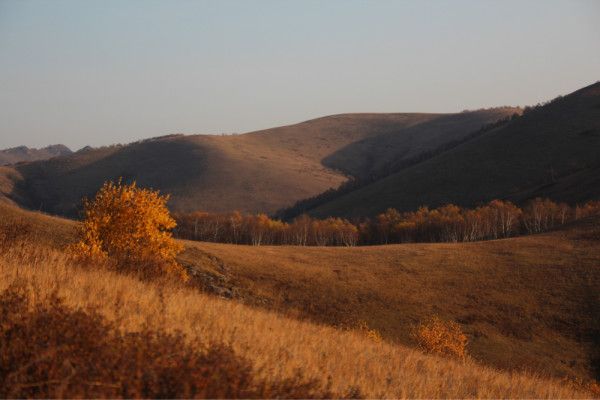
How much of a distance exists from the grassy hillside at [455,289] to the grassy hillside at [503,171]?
82513mm

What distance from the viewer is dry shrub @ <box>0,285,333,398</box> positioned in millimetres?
6504

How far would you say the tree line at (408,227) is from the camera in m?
115

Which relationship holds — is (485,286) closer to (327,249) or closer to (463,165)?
(327,249)

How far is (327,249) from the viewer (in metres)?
74.0

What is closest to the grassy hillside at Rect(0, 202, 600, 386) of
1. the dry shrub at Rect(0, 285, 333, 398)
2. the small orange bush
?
the small orange bush

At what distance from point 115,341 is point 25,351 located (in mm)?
1064

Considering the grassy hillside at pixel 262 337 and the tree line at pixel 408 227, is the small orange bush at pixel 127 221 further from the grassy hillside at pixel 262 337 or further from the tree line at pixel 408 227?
the tree line at pixel 408 227

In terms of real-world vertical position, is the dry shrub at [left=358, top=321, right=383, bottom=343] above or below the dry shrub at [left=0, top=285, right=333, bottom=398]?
below

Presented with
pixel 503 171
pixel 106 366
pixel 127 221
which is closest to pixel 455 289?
pixel 127 221

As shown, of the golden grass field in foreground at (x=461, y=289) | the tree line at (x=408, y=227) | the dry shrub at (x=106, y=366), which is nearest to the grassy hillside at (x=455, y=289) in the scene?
the golden grass field in foreground at (x=461, y=289)

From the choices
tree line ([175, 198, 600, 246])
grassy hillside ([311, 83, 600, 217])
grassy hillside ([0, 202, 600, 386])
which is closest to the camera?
grassy hillside ([0, 202, 600, 386])

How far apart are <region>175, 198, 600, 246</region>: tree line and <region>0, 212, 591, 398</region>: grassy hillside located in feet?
335

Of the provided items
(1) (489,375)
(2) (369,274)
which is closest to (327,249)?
(2) (369,274)

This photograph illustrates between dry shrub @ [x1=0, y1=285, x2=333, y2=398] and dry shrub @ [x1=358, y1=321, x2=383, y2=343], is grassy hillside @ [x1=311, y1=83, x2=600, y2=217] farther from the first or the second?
dry shrub @ [x1=0, y1=285, x2=333, y2=398]
